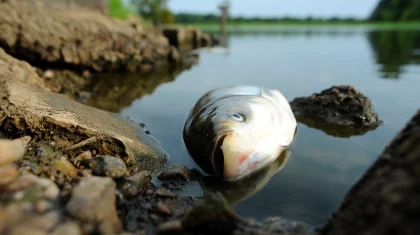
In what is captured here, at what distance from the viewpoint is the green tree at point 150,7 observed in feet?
170

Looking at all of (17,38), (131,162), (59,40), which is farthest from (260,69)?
(131,162)

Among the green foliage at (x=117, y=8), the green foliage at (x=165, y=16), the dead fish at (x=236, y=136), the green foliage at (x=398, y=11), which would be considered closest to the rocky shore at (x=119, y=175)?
the dead fish at (x=236, y=136)

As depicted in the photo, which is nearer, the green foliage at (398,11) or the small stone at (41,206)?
the small stone at (41,206)

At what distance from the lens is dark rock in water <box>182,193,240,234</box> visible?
3.15m

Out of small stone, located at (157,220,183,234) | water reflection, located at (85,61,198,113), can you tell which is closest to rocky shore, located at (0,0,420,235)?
small stone, located at (157,220,183,234)

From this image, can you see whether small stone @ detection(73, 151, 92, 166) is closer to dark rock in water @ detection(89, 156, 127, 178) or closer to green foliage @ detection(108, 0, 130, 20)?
dark rock in water @ detection(89, 156, 127, 178)

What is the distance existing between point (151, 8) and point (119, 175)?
5186 cm

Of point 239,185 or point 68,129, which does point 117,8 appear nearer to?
point 68,129

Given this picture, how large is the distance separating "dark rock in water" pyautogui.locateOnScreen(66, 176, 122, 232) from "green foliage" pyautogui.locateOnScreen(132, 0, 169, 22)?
50.8 m

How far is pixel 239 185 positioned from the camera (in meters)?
4.38

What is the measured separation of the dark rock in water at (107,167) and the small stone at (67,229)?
1331 mm

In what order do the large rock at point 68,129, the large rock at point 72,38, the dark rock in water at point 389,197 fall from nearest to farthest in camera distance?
1. the dark rock in water at point 389,197
2. the large rock at point 68,129
3. the large rock at point 72,38

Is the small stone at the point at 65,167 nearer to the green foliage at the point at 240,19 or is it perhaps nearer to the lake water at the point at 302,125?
the lake water at the point at 302,125

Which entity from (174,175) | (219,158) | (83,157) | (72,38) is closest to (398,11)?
(72,38)
